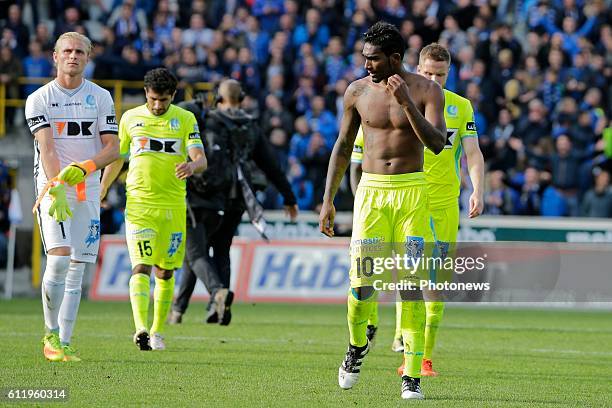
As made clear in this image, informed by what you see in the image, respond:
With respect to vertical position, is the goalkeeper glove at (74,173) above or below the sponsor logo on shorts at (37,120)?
below

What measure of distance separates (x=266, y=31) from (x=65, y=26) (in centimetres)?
379

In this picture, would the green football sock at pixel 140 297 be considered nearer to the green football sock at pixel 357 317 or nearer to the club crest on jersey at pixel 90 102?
the club crest on jersey at pixel 90 102

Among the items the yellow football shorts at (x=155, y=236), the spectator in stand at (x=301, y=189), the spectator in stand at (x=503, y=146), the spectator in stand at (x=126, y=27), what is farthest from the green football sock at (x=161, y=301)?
the spectator in stand at (x=126, y=27)

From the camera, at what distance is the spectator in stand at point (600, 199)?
71.8 ft

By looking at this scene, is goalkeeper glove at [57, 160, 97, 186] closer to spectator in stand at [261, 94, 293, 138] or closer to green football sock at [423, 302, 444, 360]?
green football sock at [423, 302, 444, 360]

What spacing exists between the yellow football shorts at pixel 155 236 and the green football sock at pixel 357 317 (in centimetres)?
324

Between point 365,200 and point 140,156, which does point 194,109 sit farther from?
point 365,200

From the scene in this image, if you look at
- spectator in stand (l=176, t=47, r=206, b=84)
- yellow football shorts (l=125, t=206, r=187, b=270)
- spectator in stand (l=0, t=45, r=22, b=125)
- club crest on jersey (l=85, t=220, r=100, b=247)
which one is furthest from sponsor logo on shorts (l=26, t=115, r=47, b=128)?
spectator in stand (l=0, t=45, r=22, b=125)

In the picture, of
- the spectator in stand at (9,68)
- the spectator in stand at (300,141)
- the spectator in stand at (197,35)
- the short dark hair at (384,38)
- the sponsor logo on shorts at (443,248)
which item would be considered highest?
the short dark hair at (384,38)

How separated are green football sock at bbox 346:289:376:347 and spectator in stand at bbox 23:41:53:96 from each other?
15.3 m

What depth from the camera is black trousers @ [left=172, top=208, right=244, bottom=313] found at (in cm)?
1430

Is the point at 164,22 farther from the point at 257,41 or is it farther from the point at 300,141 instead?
the point at 300,141

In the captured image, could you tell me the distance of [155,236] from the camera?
1166cm

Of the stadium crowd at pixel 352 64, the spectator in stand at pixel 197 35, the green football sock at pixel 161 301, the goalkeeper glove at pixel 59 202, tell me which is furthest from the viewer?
the spectator in stand at pixel 197 35
